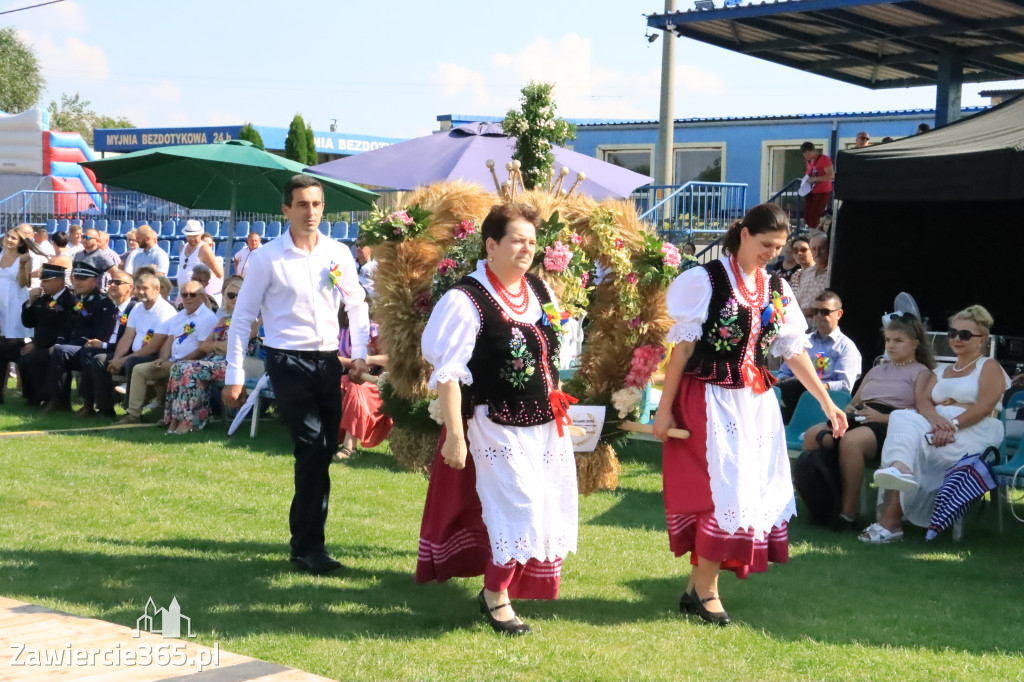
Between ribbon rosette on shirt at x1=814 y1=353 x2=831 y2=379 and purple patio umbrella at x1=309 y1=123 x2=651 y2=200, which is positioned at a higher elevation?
purple patio umbrella at x1=309 y1=123 x2=651 y2=200

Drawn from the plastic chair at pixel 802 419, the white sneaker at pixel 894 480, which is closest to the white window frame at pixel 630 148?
the plastic chair at pixel 802 419

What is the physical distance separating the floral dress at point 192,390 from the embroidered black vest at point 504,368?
5955 millimetres

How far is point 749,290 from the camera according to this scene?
5.20m

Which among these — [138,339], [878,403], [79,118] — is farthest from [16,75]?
[878,403]

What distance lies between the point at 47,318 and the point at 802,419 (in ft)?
25.2

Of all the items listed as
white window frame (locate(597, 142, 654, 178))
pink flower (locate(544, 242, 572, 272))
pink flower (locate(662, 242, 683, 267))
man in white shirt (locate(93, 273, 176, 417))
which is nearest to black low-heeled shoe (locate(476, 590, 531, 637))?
pink flower (locate(544, 242, 572, 272))

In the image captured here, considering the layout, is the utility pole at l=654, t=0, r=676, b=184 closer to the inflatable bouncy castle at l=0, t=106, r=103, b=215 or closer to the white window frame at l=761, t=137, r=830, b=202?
the white window frame at l=761, t=137, r=830, b=202

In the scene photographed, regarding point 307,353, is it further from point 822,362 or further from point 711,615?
point 822,362

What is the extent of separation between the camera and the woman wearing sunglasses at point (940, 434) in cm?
718

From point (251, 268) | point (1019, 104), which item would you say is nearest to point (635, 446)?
point (1019, 104)

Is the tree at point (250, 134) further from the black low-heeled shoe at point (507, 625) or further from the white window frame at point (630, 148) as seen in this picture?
the black low-heeled shoe at point (507, 625)

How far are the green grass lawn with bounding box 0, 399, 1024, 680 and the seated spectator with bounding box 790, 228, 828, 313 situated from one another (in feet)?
12.3

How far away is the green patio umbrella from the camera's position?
11352 millimetres

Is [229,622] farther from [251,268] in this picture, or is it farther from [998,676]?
[998,676]
